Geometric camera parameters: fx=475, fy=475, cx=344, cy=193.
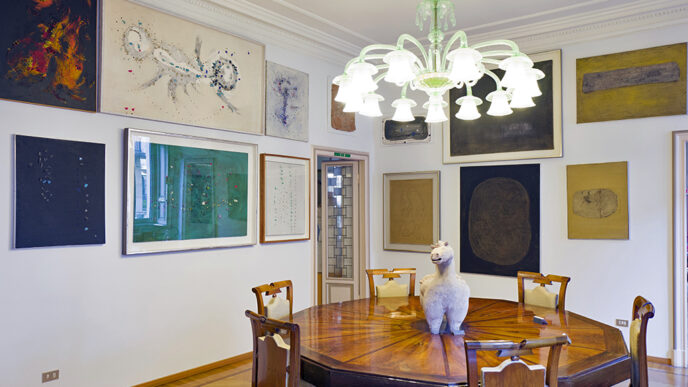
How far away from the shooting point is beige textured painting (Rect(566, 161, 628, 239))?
435cm

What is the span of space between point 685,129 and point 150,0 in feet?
14.9

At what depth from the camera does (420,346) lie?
7.39ft

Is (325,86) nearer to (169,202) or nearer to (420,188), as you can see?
(420,188)

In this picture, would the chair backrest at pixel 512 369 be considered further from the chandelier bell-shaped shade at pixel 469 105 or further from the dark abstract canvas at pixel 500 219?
the dark abstract canvas at pixel 500 219

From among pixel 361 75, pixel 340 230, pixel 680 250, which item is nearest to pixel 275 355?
pixel 361 75

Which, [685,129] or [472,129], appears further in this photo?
[472,129]

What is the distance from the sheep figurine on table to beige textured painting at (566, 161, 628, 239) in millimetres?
2641

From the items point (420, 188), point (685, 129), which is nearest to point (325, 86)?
point (420, 188)

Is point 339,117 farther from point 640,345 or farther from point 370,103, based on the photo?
point 640,345

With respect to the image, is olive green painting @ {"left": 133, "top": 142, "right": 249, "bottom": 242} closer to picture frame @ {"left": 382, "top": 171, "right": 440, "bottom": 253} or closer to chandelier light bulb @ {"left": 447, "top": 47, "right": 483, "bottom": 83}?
picture frame @ {"left": 382, "top": 171, "right": 440, "bottom": 253}

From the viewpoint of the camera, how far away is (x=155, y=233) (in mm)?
3680

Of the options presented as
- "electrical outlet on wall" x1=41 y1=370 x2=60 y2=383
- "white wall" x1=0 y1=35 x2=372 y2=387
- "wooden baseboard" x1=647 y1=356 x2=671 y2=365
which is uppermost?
"white wall" x1=0 y1=35 x2=372 y2=387

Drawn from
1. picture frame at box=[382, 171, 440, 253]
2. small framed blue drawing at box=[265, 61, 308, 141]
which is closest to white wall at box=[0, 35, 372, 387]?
small framed blue drawing at box=[265, 61, 308, 141]

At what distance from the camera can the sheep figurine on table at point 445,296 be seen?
2434 mm
